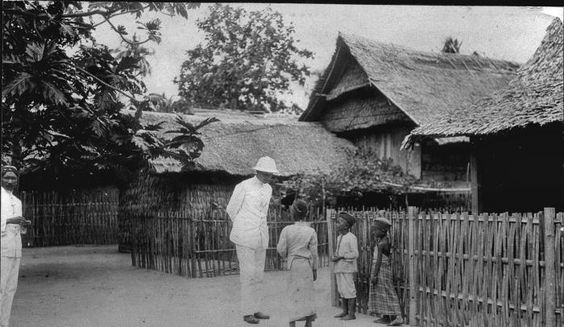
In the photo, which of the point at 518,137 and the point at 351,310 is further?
the point at 518,137

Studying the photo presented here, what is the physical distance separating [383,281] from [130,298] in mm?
3975

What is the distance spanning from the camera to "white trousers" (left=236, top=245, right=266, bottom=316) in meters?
6.84

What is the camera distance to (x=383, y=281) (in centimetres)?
694

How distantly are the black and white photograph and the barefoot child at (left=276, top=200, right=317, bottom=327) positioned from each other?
2 centimetres

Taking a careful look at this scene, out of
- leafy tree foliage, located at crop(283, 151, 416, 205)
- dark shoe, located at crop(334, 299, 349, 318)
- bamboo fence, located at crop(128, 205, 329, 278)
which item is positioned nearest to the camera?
dark shoe, located at crop(334, 299, 349, 318)

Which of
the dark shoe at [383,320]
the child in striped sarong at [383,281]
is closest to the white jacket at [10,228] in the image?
the child in striped sarong at [383,281]

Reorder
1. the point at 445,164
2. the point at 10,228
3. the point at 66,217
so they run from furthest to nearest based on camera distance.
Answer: the point at 445,164, the point at 66,217, the point at 10,228

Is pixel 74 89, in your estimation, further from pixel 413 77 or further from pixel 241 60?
pixel 413 77

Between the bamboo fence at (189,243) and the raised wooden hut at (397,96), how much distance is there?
507 centimetres

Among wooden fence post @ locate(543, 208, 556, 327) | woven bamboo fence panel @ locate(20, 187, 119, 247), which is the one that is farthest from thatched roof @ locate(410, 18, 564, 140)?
woven bamboo fence panel @ locate(20, 187, 119, 247)

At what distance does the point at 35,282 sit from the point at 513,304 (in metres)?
8.13

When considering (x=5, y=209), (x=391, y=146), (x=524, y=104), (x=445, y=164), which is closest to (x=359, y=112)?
(x=391, y=146)

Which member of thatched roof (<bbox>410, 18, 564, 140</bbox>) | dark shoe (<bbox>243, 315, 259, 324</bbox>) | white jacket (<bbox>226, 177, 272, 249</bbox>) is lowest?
dark shoe (<bbox>243, 315, 259, 324</bbox>)

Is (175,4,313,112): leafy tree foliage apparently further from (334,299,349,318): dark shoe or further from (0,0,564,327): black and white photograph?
(334,299,349,318): dark shoe
